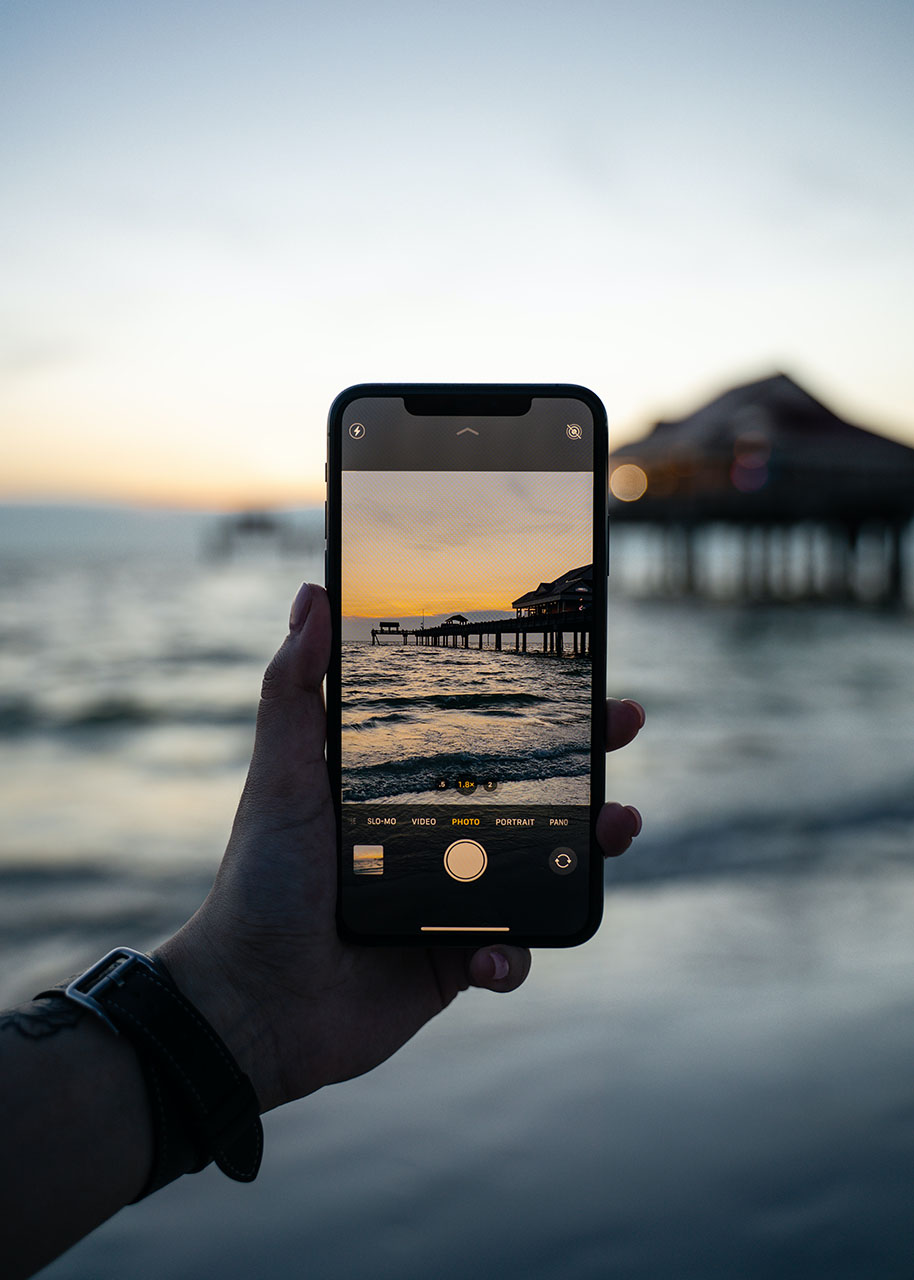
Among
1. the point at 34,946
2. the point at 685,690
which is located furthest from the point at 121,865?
→ the point at 685,690

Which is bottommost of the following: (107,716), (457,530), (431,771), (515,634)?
(107,716)

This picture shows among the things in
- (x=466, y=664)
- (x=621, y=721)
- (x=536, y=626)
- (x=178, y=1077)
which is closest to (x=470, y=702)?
(x=466, y=664)

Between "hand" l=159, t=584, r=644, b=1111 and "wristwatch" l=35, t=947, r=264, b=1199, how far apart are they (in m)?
0.20

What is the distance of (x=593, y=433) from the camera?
176cm

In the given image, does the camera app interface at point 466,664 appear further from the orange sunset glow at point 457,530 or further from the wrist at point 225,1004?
the wrist at point 225,1004

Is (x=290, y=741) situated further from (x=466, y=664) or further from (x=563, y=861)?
(x=563, y=861)

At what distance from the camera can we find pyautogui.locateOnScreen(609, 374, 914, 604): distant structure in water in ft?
100

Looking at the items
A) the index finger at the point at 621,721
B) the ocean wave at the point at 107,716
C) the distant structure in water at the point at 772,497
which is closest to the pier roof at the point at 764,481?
the distant structure in water at the point at 772,497

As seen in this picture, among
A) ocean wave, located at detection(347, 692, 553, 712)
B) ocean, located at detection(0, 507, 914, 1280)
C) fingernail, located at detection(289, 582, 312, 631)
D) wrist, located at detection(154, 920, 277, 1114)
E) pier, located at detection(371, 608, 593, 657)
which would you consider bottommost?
ocean, located at detection(0, 507, 914, 1280)

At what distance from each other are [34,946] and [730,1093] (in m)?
3.60

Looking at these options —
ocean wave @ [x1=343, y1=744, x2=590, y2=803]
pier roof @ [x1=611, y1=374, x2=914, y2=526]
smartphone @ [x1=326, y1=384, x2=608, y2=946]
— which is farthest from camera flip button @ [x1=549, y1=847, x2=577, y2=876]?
pier roof @ [x1=611, y1=374, x2=914, y2=526]

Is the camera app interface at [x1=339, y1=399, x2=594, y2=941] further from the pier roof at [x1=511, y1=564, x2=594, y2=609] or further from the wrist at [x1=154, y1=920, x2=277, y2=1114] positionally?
the wrist at [x1=154, y1=920, x2=277, y2=1114]

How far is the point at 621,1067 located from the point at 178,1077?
2.38 meters

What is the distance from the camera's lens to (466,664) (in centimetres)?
177
